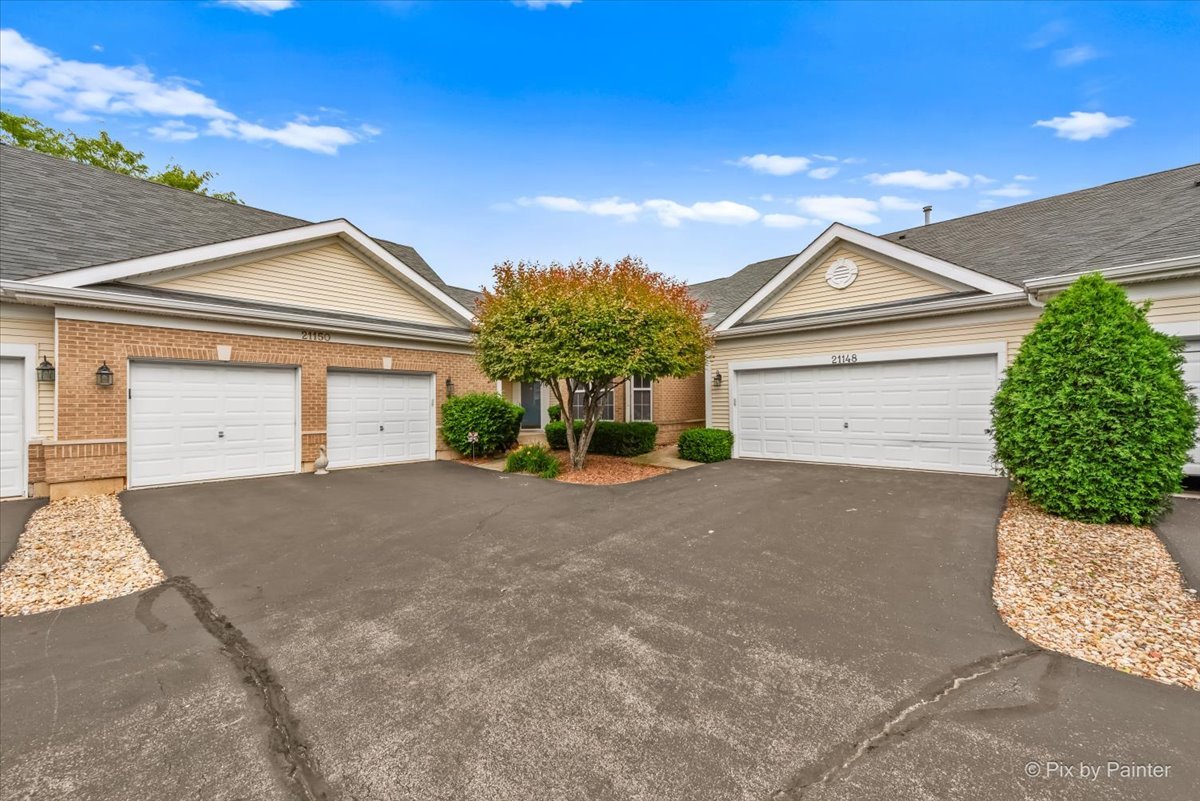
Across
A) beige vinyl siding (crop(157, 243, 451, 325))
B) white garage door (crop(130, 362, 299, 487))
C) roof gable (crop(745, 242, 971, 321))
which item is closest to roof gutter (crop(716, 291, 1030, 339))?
roof gable (crop(745, 242, 971, 321))

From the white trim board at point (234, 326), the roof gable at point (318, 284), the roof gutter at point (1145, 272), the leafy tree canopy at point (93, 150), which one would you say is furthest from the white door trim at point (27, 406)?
the roof gutter at point (1145, 272)

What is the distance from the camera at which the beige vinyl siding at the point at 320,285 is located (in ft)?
31.0

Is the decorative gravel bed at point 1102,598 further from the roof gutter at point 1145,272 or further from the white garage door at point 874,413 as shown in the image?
the roof gutter at point 1145,272

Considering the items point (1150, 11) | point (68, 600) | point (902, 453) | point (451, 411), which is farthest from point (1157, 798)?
point (1150, 11)

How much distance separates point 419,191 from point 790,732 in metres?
15.2

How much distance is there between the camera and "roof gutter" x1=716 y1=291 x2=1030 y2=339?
8695 millimetres

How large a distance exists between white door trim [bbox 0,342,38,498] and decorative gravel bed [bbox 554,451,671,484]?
857cm

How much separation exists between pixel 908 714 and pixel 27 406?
39.4 ft

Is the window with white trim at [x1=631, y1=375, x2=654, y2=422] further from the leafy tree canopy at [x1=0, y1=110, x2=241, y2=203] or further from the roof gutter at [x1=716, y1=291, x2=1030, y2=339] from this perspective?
the leafy tree canopy at [x1=0, y1=110, x2=241, y2=203]

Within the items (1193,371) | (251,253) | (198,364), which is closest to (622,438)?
(198,364)

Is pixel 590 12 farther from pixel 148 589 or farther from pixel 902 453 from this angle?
pixel 148 589

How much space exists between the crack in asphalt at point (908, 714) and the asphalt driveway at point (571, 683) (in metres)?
0.01

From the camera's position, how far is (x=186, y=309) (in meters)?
8.33

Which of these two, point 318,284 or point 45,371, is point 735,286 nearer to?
point 318,284
